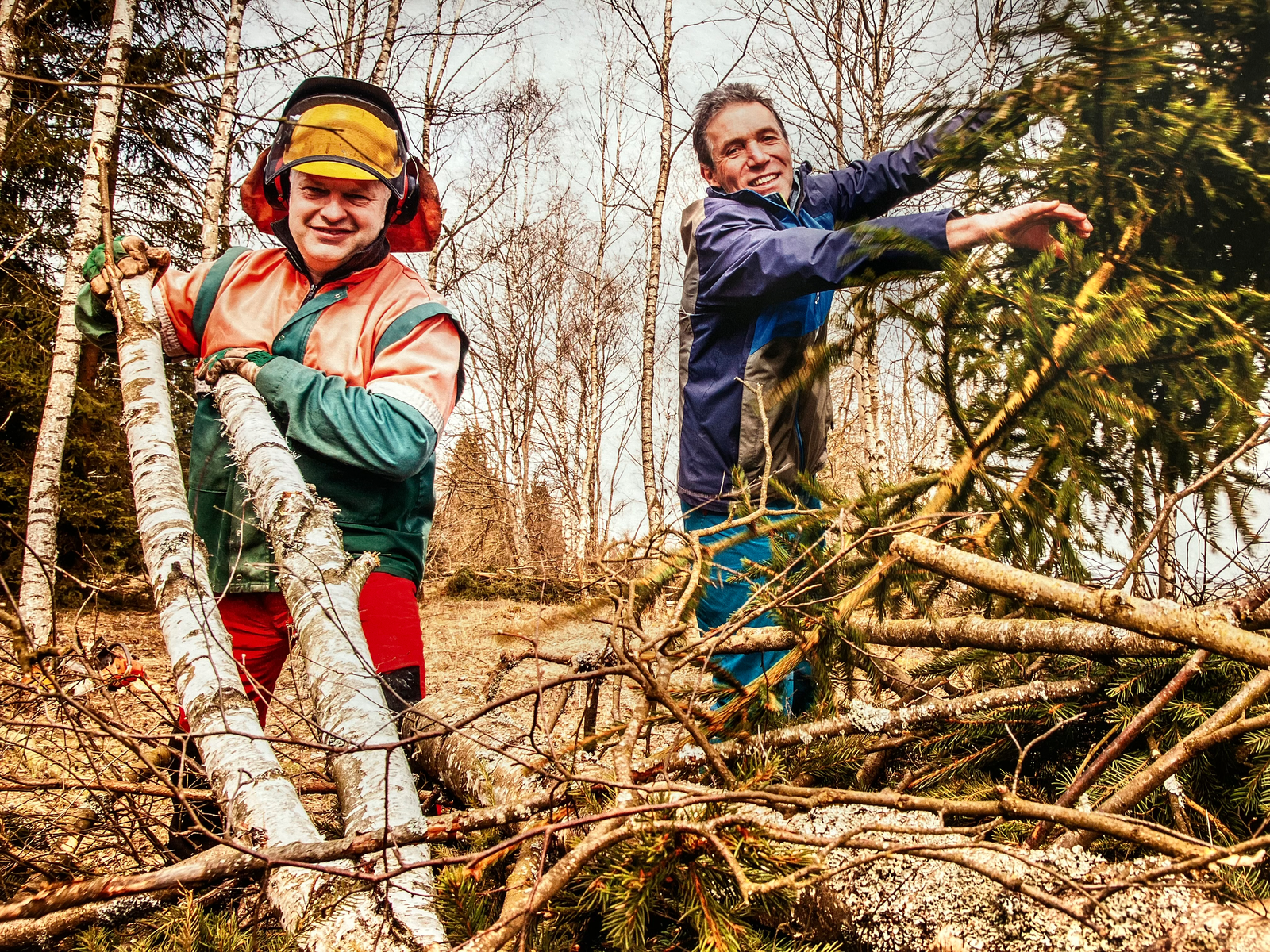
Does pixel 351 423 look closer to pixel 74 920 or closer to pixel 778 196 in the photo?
pixel 74 920

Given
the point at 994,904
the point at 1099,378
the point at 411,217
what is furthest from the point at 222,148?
the point at 994,904

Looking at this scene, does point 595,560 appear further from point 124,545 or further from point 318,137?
point 124,545

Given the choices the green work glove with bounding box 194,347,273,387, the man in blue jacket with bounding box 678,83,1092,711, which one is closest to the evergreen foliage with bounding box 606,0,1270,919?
the man in blue jacket with bounding box 678,83,1092,711

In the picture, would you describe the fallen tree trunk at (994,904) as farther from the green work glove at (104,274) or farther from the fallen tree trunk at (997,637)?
the green work glove at (104,274)

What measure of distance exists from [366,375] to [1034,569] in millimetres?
1812

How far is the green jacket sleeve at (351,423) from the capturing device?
190cm

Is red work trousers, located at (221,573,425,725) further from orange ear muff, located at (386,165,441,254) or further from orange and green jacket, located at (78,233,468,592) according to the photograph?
orange ear muff, located at (386,165,441,254)

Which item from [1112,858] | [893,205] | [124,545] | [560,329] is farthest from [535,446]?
[1112,858]

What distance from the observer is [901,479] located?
75.1 inches

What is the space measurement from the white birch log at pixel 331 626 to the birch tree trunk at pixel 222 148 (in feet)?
14.8

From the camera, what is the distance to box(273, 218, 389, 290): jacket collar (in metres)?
2.20

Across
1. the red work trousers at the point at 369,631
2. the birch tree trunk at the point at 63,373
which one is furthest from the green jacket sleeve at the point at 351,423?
the birch tree trunk at the point at 63,373

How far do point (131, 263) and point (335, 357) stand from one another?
2.81ft

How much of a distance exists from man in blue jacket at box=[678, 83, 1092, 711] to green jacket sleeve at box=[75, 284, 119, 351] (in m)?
1.95
